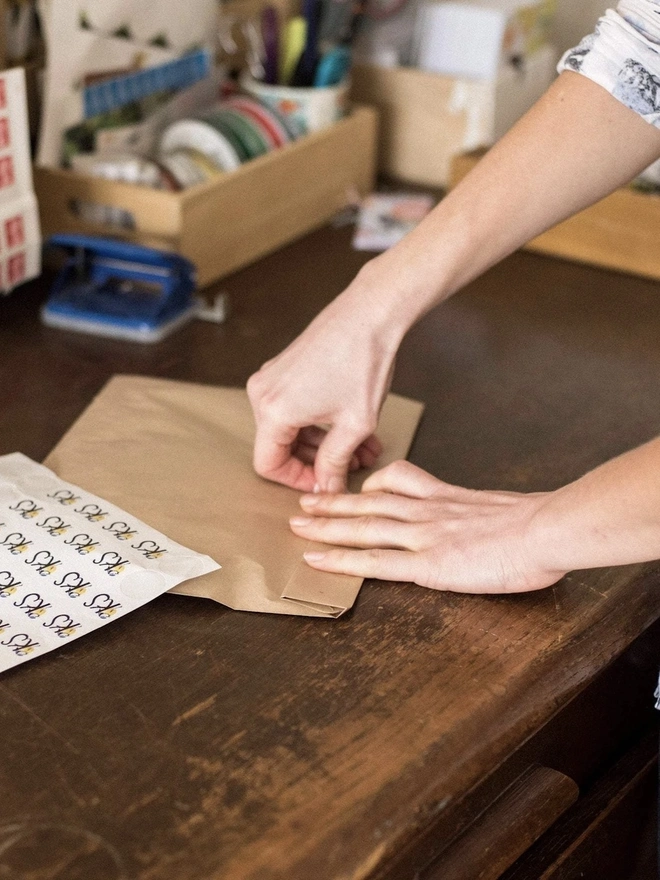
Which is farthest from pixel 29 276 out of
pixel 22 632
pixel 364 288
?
pixel 22 632

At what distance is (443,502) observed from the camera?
779 mm

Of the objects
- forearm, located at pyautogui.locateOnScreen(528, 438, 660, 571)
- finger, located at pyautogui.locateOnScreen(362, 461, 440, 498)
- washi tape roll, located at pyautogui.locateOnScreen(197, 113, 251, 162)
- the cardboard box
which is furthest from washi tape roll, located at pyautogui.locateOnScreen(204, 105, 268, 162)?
forearm, located at pyautogui.locateOnScreen(528, 438, 660, 571)

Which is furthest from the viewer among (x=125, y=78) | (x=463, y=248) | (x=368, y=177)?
(x=368, y=177)

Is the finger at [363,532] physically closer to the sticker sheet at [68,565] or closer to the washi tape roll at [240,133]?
the sticker sheet at [68,565]

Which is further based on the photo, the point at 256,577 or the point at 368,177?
the point at 368,177

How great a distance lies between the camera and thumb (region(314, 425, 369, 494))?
2.74 ft

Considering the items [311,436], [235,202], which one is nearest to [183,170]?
[235,202]

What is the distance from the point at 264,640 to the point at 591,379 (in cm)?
52

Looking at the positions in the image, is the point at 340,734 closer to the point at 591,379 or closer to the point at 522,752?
the point at 522,752

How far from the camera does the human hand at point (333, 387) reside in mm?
833

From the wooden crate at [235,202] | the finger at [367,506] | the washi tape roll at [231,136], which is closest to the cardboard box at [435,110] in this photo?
the wooden crate at [235,202]

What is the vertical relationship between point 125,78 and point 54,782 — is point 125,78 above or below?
above

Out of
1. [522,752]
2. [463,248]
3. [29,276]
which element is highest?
[463,248]

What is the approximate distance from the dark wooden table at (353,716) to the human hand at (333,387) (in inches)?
3.8
